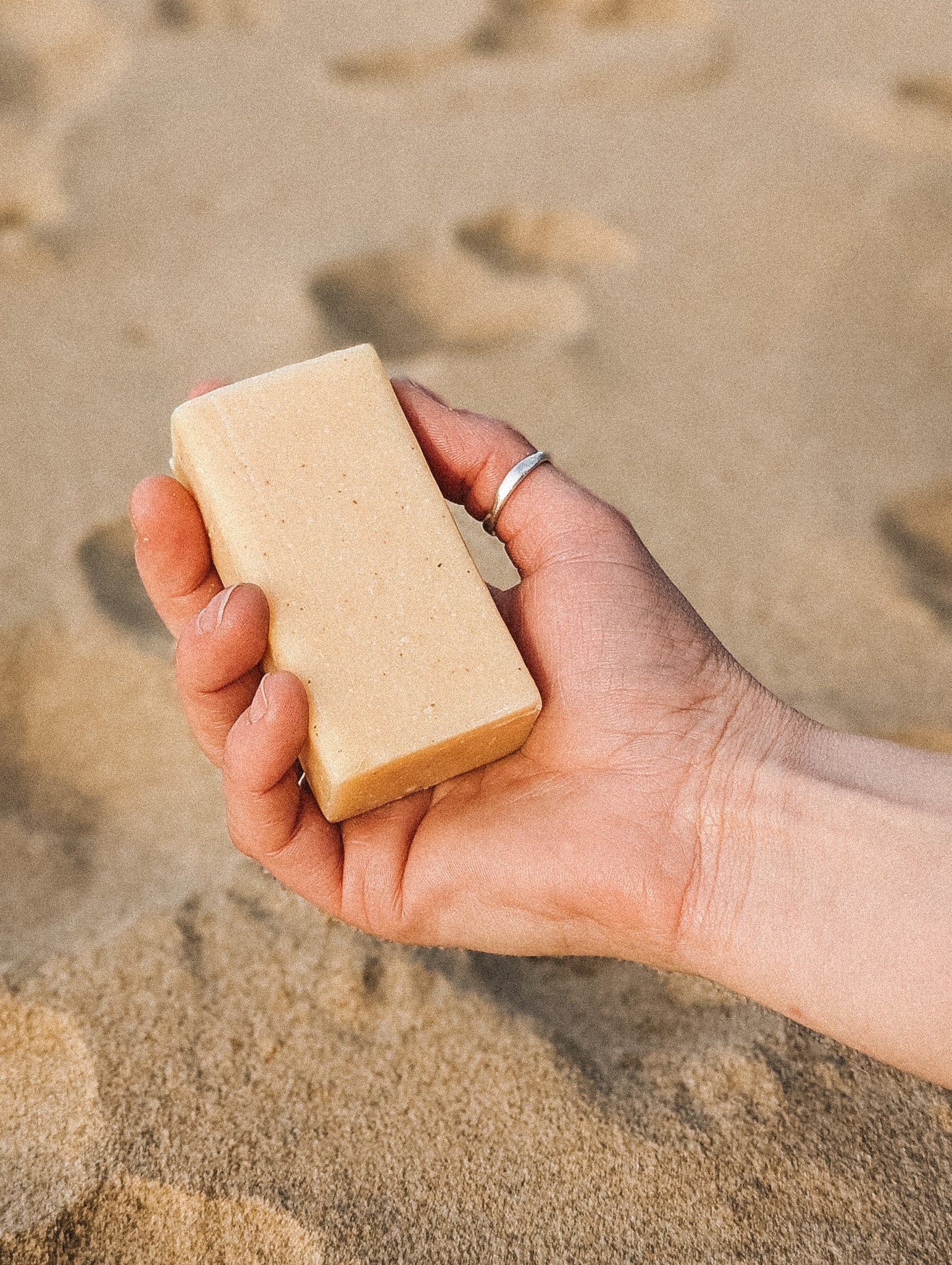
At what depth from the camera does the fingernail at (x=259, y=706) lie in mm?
1219

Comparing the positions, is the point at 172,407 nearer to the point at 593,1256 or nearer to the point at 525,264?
the point at 525,264

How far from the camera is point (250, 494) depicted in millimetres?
1352

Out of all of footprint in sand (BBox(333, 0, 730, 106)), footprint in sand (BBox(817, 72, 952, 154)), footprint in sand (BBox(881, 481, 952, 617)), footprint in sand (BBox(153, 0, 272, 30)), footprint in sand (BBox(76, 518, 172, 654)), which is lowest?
footprint in sand (BBox(881, 481, 952, 617))

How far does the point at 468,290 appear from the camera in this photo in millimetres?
2500

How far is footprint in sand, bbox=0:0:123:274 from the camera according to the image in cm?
260

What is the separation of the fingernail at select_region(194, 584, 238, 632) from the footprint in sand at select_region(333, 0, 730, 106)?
232 centimetres

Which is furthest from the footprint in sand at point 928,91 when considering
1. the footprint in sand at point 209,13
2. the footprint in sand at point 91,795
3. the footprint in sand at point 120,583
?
the footprint in sand at point 91,795

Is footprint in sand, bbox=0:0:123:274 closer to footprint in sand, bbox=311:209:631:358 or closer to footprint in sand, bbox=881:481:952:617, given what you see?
footprint in sand, bbox=311:209:631:358

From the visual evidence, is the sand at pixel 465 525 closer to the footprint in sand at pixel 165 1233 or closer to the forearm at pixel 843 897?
the footprint in sand at pixel 165 1233

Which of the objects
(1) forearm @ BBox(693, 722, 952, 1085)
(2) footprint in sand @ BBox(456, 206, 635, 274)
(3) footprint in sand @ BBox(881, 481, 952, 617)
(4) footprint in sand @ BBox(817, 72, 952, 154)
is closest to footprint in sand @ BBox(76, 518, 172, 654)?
(1) forearm @ BBox(693, 722, 952, 1085)

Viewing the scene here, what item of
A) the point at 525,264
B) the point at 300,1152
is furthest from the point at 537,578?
the point at 525,264

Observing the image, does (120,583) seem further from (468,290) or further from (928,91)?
(928,91)

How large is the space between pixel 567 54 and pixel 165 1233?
10.6 feet

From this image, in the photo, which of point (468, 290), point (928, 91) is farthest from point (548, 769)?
point (928, 91)
